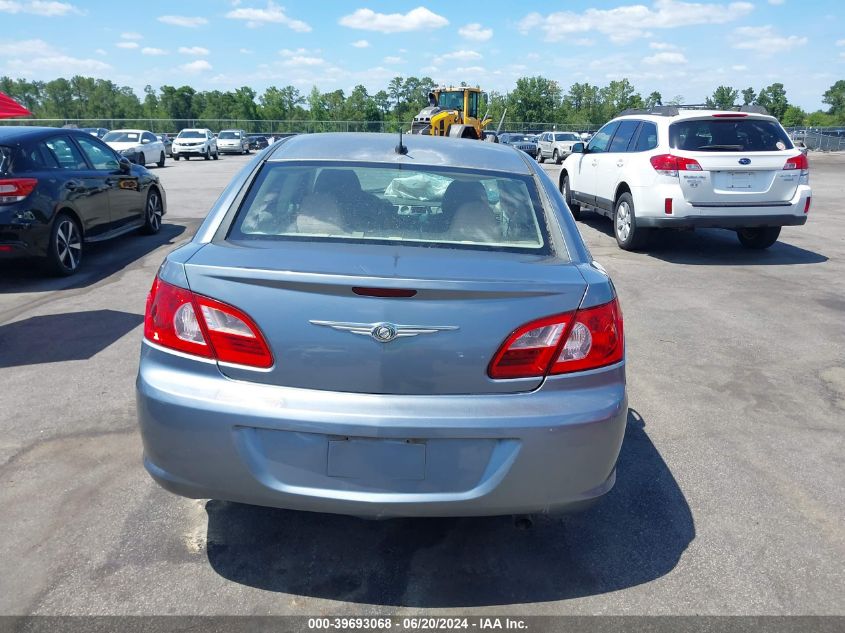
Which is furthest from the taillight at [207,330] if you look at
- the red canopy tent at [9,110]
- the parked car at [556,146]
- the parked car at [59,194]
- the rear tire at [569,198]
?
the parked car at [556,146]

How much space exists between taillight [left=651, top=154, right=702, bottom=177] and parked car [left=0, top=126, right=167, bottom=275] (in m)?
7.20

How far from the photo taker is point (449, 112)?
2575 centimetres

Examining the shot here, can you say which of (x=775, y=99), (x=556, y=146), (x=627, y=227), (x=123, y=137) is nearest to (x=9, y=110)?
(x=123, y=137)

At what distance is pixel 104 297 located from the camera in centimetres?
698

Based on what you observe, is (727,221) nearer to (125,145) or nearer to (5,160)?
(5,160)

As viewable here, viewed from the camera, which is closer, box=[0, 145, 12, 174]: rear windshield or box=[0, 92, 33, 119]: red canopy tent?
box=[0, 145, 12, 174]: rear windshield

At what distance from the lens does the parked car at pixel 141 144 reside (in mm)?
27719

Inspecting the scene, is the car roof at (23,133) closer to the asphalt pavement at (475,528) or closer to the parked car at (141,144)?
the asphalt pavement at (475,528)

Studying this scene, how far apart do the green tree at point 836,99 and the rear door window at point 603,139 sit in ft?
433

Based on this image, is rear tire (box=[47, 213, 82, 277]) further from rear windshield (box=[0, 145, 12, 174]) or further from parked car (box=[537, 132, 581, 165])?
parked car (box=[537, 132, 581, 165])

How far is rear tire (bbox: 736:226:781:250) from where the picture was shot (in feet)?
32.8

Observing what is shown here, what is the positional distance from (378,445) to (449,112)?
24.8 m

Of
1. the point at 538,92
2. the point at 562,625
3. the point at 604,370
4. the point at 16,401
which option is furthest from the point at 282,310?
the point at 538,92

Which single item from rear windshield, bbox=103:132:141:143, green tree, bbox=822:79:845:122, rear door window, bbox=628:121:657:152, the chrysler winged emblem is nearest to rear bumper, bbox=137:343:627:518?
the chrysler winged emblem
